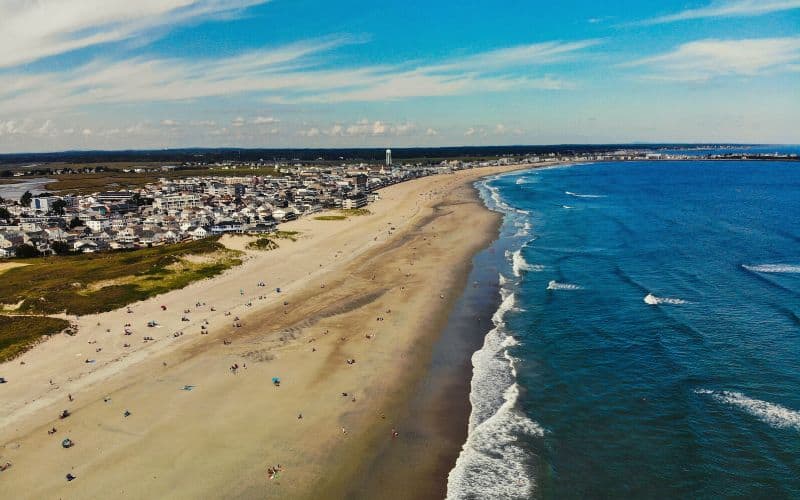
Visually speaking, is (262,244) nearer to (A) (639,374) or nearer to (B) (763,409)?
(A) (639,374)

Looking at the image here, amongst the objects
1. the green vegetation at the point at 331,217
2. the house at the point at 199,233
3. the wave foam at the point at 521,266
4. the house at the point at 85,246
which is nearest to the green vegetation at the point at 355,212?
the green vegetation at the point at 331,217

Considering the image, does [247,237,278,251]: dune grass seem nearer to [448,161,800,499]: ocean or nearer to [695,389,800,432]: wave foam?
[448,161,800,499]: ocean

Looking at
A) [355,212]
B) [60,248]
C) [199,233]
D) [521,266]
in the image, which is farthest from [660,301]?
[60,248]

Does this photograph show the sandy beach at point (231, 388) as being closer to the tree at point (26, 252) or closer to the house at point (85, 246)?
the house at point (85, 246)

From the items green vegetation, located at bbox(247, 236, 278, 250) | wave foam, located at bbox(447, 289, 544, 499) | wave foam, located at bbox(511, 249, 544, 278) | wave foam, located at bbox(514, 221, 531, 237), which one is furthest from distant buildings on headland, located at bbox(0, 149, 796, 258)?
wave foam, located at bbox(447, 289, 544, 499)

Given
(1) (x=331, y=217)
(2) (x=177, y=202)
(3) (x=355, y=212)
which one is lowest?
(1) (x=331, y=217)

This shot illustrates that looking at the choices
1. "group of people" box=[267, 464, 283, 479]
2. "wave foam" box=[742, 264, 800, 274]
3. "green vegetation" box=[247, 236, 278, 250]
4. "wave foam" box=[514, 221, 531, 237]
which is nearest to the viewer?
"group of people" box=[267, 464, 283, 479]

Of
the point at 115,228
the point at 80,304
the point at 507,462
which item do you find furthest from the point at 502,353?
the point at 115,228
